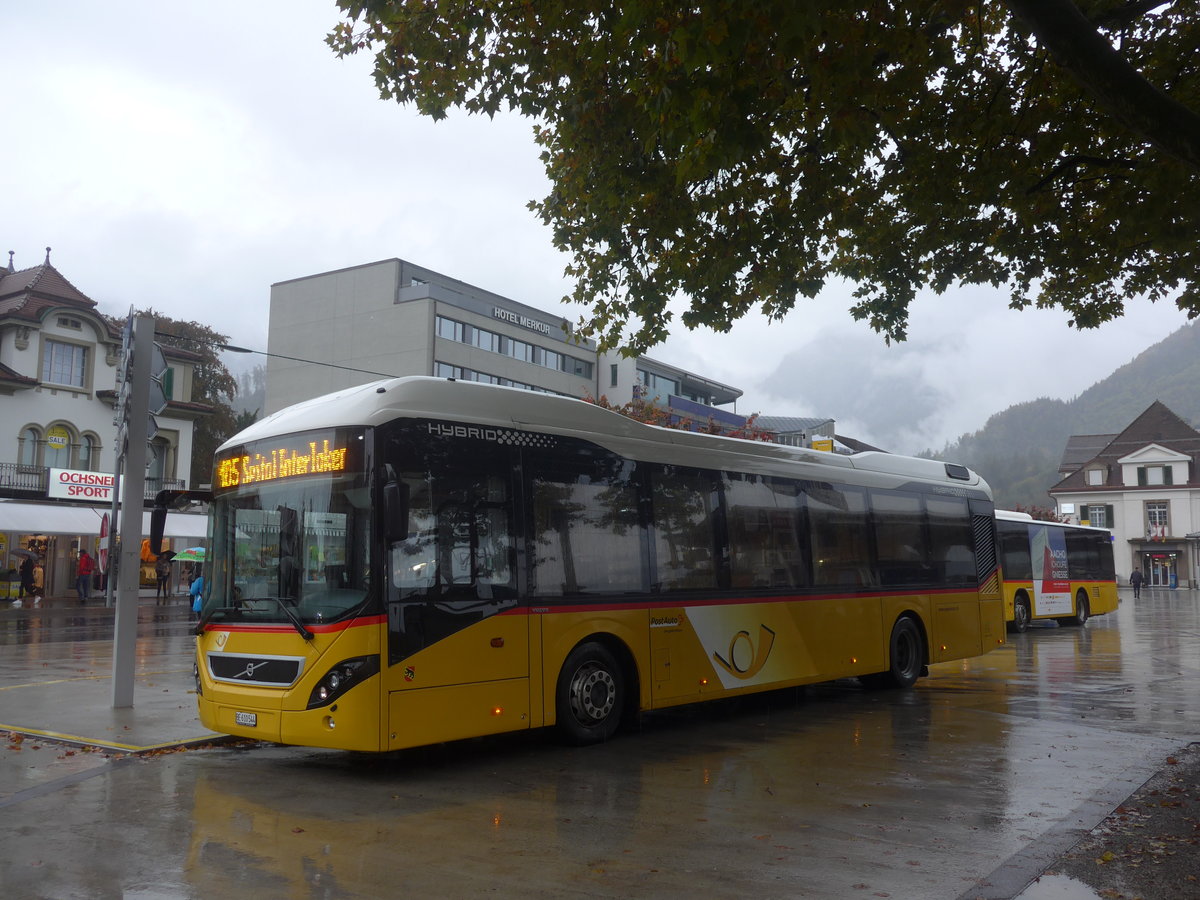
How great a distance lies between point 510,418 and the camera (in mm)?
9805

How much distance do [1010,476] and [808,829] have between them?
7067 inches

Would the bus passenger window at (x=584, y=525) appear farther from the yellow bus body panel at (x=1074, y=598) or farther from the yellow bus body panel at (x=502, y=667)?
the yellow bus body panel at (x=1074, y=598)

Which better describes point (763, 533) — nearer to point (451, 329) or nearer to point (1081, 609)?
point (1081, 609)

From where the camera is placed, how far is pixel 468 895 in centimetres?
563

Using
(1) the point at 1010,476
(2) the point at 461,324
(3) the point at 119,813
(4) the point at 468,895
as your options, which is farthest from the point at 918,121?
(1) the point at 1010,476

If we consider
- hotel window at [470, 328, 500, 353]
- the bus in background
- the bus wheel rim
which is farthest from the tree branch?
hotel window at [470, 328, 500, 353]

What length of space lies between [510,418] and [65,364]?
38.2 m

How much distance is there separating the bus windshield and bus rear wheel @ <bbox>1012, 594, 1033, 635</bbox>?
24859 mm

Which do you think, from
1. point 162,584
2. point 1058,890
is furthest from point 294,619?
point 162,584

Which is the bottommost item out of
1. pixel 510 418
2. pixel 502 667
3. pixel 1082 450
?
pixel 502 667

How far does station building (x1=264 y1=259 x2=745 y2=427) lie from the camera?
67.8 metres

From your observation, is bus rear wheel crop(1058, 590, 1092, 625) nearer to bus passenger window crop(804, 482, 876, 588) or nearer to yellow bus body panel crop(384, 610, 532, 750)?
bus passenger window crop(804, 482, 876, 588)

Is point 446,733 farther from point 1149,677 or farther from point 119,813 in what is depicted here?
point 1149,677

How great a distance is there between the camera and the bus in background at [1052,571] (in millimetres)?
29031
